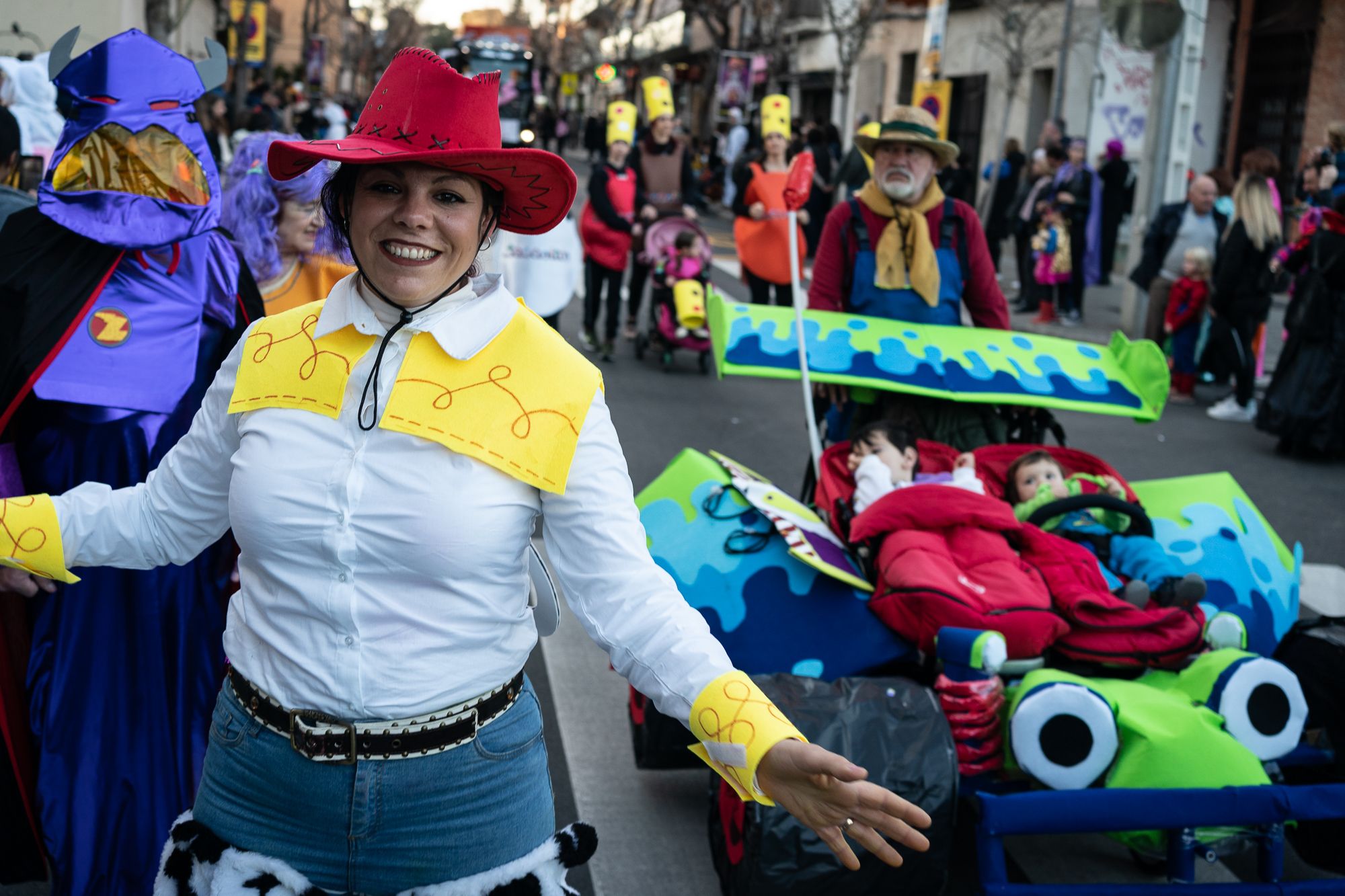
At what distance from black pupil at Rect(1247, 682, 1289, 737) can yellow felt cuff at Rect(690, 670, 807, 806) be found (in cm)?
196

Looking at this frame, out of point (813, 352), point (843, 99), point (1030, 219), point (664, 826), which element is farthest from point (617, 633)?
point (843, 99)

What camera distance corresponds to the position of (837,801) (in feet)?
5.61

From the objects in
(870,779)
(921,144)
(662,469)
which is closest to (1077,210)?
(662,469)

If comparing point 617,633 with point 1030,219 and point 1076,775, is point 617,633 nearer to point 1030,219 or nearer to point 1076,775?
point 1076,775

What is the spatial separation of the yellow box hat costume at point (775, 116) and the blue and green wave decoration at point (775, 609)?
811cm

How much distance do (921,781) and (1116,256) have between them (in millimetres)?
19439

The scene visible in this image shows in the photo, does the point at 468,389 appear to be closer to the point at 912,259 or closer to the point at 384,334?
the point at 384,334

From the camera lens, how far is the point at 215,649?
3.22 metres

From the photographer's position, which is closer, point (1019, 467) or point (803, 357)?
point (1019, 467)

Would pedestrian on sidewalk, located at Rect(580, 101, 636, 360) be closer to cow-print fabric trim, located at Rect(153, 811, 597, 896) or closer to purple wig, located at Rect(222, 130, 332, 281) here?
purple wig, located at Rect(222, 130, 332, 281)

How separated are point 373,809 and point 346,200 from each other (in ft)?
2.96

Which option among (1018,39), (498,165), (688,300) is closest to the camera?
(498,165)

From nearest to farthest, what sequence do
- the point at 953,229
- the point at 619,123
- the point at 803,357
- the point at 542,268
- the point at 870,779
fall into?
the point at 870,779
the point at 803,357
the point at 953,229
the point at 542,268
the point at 619,123

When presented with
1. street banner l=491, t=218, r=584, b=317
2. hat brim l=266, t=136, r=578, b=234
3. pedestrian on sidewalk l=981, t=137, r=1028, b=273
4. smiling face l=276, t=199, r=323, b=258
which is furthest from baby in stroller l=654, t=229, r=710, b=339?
hat brim l=266, t=136, r=578, b=234
